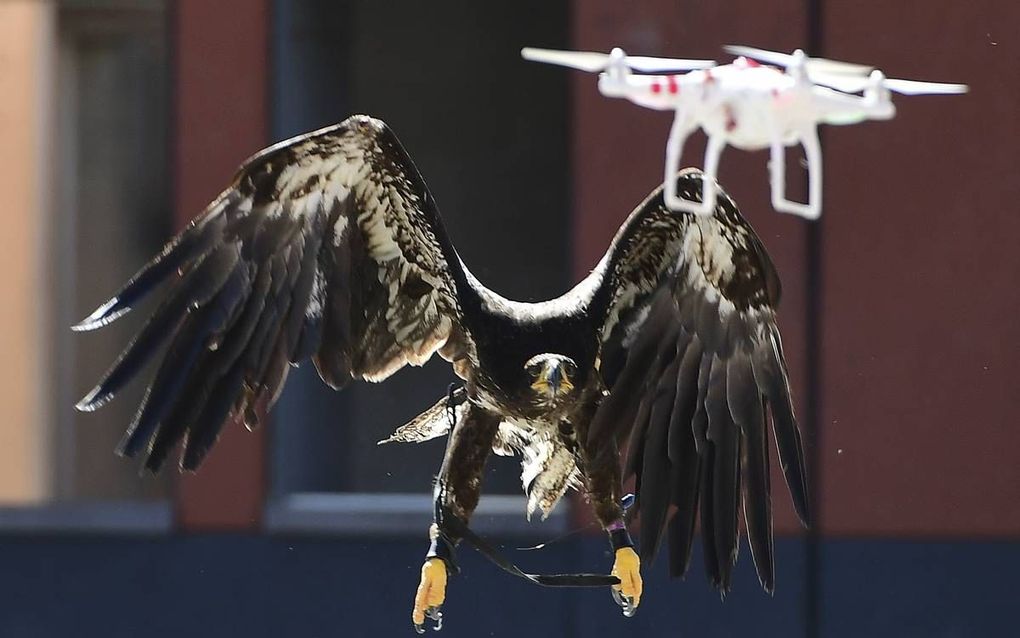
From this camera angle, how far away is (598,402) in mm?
3797

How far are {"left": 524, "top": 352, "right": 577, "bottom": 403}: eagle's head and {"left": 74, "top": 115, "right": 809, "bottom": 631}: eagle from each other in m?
0.02

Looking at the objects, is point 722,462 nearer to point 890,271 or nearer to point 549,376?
point 549,376

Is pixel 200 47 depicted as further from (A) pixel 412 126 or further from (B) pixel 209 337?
(B) pixel 209 337

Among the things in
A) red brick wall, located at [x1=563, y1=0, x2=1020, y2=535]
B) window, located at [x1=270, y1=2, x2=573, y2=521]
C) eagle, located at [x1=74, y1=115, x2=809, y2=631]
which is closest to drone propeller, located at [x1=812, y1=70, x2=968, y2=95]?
eagle, located at [x1=74, y1=115, x2=809, y2=631]

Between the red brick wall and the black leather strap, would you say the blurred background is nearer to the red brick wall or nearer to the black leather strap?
the red brick wall

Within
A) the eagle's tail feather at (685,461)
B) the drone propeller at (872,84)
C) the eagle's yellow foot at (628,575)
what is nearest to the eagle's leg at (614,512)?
the eagle's yellow foot at (628,575)

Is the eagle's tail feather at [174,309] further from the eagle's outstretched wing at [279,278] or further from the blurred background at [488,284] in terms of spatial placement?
the blurred background at [488,284]

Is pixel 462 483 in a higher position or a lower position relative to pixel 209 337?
lower

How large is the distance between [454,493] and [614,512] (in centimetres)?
34

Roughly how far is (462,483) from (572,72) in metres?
2.93

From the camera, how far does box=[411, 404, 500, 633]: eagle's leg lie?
3.70 metres

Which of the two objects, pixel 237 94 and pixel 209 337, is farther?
pixel 237 94

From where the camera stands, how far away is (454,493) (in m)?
3.76

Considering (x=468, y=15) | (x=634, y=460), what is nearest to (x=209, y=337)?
(x=634, y=460)
